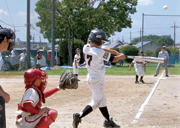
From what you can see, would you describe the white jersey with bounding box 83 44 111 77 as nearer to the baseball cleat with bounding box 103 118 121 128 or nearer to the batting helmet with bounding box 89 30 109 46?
the batting helmet with bounding box 89 30 109 46

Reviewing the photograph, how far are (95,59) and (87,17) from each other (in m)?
32.7

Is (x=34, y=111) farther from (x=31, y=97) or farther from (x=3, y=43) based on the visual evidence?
(x=3, y=43)

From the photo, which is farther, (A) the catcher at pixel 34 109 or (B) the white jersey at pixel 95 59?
(B) the white jersey at pixel 95 59

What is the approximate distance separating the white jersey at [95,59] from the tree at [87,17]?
31.2 meters

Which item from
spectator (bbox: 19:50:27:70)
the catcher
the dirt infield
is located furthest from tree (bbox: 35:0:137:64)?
the catcher

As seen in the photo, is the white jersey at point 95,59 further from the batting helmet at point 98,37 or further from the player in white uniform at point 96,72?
the batting helmet at point 98,37

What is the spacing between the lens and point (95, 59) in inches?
205

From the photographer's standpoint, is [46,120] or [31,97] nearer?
[31,97]

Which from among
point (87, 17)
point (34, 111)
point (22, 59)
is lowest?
point (34, 111)

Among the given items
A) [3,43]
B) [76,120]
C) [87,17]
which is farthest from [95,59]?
[87,17]

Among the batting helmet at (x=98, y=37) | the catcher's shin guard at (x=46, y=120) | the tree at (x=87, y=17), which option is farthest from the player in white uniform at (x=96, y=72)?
the tree at (x=87, y=17)

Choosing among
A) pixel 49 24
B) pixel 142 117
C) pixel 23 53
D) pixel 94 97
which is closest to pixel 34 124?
pixel 94 97

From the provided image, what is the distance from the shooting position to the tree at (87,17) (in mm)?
36469

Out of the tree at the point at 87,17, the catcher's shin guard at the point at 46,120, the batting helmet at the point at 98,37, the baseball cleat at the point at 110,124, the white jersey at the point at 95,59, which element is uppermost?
the tree at the point at 87,17
